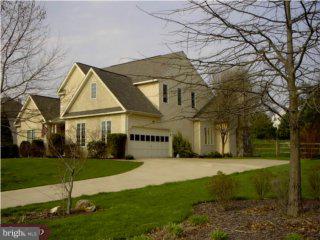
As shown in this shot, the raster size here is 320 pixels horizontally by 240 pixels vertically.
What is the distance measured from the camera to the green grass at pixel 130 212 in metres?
7.78

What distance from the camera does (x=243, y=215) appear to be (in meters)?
8.08

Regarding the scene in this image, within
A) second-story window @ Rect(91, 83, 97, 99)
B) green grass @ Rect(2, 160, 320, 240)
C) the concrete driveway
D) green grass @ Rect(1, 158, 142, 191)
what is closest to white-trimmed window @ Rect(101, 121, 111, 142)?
second-story window @ Rect(91, 83, 97, 99)

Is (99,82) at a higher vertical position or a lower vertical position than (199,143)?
higher

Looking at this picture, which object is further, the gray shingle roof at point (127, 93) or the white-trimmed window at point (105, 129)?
the white-trimmed window at point (105, 129)

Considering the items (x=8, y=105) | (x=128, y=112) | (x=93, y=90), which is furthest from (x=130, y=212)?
(x=93, y=90)

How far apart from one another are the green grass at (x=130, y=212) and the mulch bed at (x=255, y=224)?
1.83 feet

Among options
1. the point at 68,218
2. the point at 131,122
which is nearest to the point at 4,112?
the point at 68,218

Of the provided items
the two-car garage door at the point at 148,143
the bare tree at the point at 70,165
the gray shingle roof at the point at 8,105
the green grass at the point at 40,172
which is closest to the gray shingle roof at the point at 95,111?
the two-car garage door at the point at 148,143

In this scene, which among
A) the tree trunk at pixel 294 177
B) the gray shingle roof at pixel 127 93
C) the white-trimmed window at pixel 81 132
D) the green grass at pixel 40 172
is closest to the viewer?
the tree trunk at pixel 294 177

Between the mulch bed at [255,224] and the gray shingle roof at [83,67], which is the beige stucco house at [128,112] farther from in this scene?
the mulch bed at [255,224]

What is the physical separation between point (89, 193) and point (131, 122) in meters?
14.7

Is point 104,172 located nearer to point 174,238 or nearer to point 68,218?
point 68,218

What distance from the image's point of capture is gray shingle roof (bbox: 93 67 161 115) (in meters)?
28.6

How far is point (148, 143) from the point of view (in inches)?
1164
